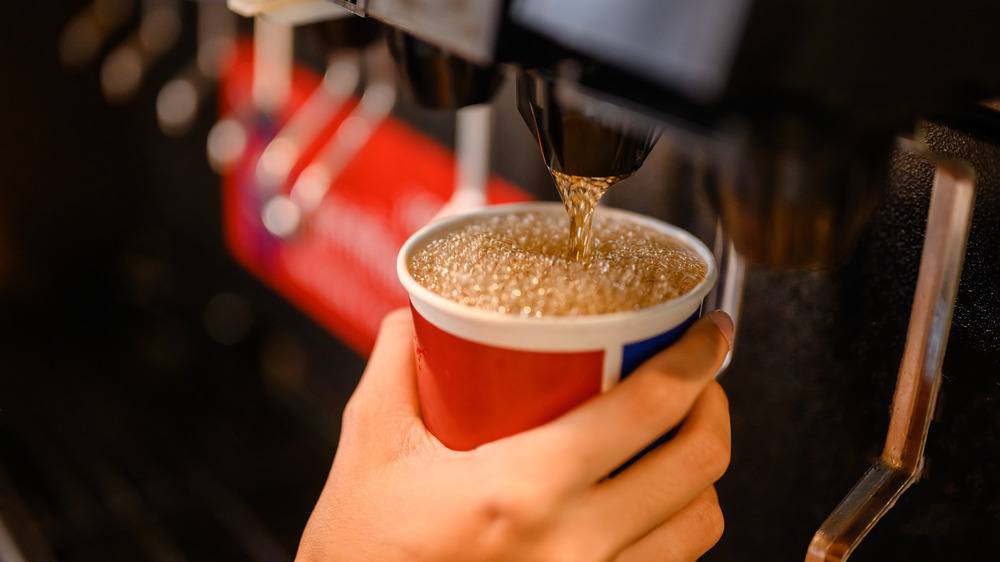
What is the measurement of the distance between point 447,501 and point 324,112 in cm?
115

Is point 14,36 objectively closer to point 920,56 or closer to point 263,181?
point 263,181

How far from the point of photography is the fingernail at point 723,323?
1.76ft

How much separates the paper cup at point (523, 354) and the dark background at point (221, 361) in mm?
228

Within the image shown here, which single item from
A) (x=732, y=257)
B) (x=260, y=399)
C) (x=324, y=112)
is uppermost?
(x=732, y=257)

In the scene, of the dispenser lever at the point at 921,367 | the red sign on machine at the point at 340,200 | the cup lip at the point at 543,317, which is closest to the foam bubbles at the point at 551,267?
the cup lip at the point at 543,317

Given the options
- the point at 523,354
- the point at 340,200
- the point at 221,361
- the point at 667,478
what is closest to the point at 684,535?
the point at 667,478

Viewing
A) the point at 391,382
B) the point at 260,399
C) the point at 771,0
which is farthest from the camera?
the point at 260,399

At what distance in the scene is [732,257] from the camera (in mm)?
659

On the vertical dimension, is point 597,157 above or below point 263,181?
above

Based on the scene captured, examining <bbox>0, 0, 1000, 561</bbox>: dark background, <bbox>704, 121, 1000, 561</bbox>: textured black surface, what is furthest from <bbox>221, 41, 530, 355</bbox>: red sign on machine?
<bbox>704, 121, 1000, 561</bbox>: textured black surface

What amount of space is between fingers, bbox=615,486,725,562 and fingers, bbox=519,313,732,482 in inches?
2.8

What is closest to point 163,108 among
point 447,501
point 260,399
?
point 260,399

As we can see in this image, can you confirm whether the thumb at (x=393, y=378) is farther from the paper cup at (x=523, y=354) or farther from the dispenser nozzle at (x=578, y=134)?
the dispenser nozzle at (x=578, y=134)

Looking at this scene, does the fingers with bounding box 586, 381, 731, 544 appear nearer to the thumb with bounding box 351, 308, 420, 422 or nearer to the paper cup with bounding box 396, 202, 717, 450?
the paper cup with bounding box 396, 202, 717, 450
